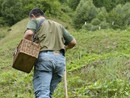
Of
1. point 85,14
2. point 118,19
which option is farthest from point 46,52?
point 118,19

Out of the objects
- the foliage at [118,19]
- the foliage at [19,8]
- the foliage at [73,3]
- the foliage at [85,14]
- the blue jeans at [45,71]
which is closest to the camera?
the blue jeans at [45,71]

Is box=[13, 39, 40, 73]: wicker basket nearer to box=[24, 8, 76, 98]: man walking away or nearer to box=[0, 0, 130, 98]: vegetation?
box=[24, 8, 76, 98]: man walking away

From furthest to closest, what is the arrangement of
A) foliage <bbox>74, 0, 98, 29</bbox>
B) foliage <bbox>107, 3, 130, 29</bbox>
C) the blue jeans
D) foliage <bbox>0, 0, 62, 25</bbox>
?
foliage <bbox>74, 0, 98, 29</bbox>
foliage <bbox>107, 3, 130, 29</bbox>
foliage <bbox>0, 0, 62, 25</bbox>
the blue jeans

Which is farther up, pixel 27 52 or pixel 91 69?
pixel 27 52

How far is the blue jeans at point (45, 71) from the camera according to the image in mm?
3717

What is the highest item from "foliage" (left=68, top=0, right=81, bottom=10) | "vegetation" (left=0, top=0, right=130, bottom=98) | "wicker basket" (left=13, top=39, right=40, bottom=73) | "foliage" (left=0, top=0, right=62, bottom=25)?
"foliage" (left=68, top=0, right=81, bottom=10)

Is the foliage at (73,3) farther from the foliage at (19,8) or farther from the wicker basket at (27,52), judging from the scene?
the wicker basket at (27,52)

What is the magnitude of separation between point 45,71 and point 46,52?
264 mm

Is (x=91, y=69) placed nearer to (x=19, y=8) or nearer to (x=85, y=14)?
(x=19, y=8)

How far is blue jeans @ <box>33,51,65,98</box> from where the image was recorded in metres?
3.72

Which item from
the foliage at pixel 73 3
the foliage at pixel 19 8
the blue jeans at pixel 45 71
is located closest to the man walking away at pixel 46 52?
the blue jeans at pixel 45 71

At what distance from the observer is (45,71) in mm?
3803

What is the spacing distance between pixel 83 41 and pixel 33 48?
11.0 meters

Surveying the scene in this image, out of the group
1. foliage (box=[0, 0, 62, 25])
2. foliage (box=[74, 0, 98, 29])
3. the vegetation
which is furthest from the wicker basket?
foliage (box=[74, 0, 98, 29])
